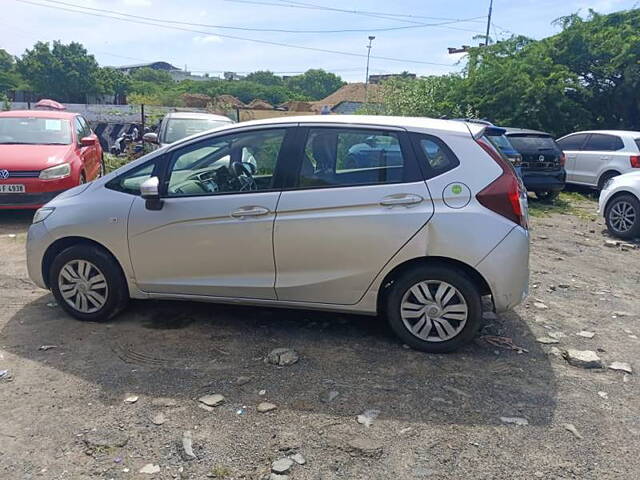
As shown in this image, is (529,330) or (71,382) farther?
(529,330)

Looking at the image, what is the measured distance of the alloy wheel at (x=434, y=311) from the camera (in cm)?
381

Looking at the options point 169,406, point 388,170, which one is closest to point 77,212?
point 169,406

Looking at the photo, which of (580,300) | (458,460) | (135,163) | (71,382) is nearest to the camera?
(458,460)

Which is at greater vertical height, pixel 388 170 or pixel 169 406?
pixel 388 170

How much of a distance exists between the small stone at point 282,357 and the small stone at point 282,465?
3.27 feet

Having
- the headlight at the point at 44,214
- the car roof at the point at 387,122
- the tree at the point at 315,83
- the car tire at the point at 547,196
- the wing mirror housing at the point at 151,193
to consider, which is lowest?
the car tire at the point at 547,196

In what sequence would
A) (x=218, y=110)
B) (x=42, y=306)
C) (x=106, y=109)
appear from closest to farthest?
1. (x=42, y=306)
2. (x=106, y=109)
3. (x=218, y=110)

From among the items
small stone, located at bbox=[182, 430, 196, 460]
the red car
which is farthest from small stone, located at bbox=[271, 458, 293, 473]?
the red car

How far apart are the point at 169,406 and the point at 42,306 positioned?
2.22 m

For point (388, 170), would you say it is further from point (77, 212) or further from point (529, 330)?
point (77, 212)

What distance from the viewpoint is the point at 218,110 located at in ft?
76.0

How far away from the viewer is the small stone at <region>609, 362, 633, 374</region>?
3.81 m

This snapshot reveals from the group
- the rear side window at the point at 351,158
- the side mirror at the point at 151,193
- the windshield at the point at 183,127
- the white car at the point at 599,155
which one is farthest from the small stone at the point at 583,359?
the white car at the point at 599,155

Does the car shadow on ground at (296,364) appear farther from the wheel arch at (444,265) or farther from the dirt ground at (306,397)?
the wheel arch at (444,265)
